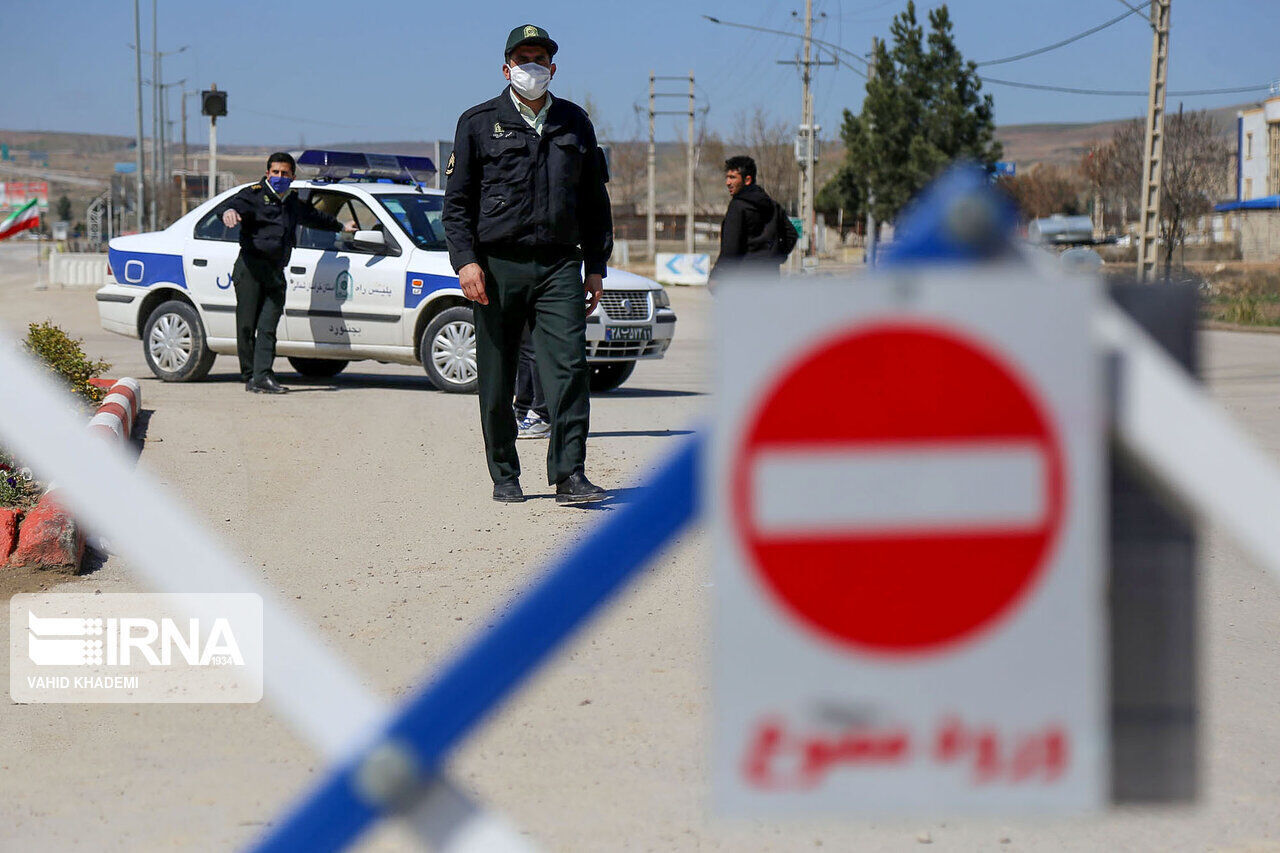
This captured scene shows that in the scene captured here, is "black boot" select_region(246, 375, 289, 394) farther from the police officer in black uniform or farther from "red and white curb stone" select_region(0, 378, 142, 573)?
"red and white curb stone" select_region(0, 378, 142, 573)

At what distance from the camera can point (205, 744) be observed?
12.3 ft

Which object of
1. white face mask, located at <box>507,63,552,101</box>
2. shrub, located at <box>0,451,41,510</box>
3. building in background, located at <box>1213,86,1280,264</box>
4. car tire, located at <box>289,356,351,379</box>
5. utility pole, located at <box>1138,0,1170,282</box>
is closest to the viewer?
shrub, located at <box>0,451,41,510</box>

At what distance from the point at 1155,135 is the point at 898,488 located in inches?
1183

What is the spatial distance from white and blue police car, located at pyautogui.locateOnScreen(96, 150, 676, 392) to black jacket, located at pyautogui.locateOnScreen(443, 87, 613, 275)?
4.86m

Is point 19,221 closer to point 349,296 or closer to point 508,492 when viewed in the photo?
point 349,296

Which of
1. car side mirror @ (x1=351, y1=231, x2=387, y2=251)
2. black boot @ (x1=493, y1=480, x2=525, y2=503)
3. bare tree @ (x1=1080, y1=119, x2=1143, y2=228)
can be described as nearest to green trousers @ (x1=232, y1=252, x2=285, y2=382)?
car side mirror @ (x1=351, y1=231, x2=387, y2=251)

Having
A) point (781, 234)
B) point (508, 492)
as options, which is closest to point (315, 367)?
point (781, 234)

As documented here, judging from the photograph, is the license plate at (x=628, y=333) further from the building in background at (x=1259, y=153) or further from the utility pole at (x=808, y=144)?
Answer: the building in background at (x=1259, y=153)

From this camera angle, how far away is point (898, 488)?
1099 mm

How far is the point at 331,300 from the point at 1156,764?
1167 cm

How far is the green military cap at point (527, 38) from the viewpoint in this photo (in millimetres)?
6777

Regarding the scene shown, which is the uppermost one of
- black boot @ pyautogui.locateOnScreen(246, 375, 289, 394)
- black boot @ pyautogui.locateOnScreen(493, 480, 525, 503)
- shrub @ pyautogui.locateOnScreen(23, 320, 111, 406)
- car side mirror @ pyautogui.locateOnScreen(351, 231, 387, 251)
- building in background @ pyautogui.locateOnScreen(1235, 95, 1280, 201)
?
building in background @ pyautogui.locateOnScreen(1235, 95, 1280, 201)

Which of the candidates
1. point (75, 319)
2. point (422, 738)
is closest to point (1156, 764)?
point (422, 738)

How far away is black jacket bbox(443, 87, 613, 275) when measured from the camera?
6.82 m
